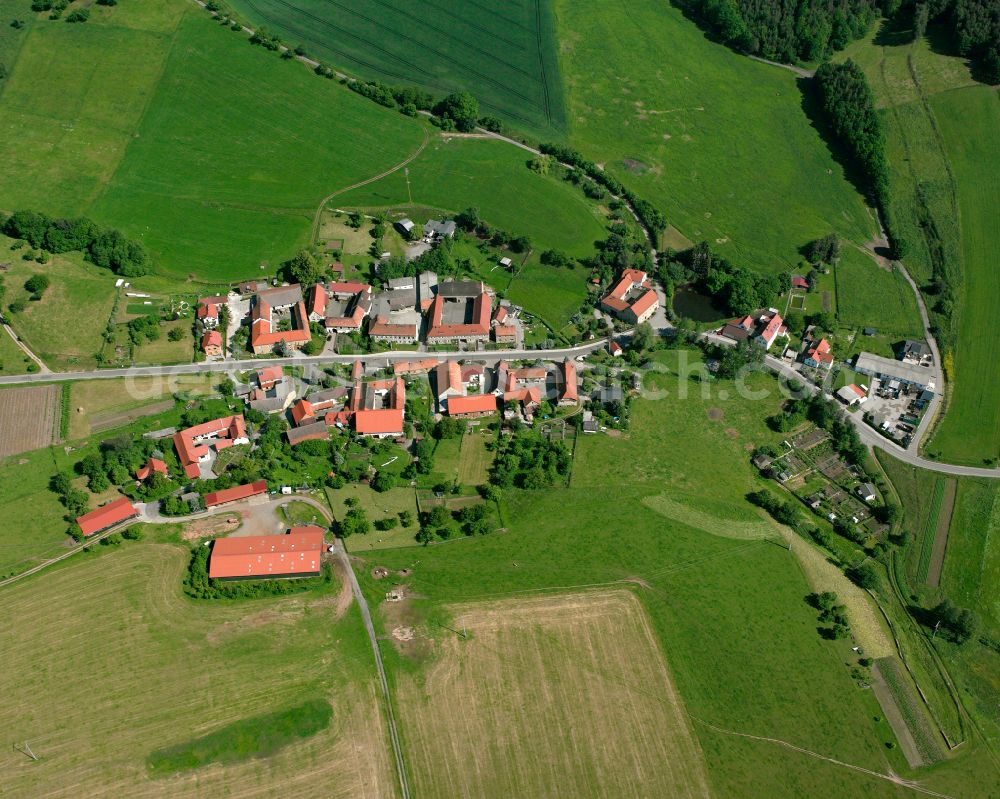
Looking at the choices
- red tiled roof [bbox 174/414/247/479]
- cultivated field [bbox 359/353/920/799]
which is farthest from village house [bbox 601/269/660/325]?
red tiled roof [bbox 174/414/247/479]

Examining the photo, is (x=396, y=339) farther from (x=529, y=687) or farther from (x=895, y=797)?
(x=895, y=797)

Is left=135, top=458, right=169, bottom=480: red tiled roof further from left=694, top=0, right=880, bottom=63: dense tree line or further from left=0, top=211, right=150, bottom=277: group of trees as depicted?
left=694, top=0, right=880, bottom=63: dense tree line

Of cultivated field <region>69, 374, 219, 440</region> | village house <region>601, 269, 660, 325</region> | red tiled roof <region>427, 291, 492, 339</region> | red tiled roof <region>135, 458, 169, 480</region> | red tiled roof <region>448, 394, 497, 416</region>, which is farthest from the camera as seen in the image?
village house <region>601, 269, 660, 325</region>

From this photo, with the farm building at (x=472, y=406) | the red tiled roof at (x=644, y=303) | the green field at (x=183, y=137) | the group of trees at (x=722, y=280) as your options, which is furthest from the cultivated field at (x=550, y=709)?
the green field at (x=183, y=137)

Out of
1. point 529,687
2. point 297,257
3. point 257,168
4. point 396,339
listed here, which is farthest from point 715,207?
point 529,687

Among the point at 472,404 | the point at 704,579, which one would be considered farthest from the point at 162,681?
the point at 704,579

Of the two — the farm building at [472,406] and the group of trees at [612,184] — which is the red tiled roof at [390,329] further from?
the group of trees at [612,184]
